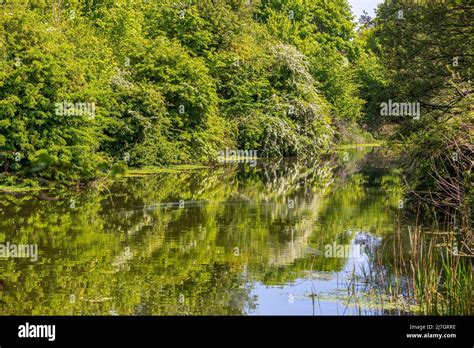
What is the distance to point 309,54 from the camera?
57938 mm

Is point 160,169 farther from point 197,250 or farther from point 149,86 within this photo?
point 197,250

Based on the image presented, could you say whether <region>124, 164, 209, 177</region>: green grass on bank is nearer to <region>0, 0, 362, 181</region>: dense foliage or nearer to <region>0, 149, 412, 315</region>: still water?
<region>0, 0, 362, 181</region>: dense foliage

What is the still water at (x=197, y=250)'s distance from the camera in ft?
34.2

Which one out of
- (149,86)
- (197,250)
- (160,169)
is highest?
(149,86)

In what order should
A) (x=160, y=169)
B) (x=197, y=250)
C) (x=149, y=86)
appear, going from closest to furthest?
(x=197, y=250) → (x=160, y=169) → (x=149, y=86)

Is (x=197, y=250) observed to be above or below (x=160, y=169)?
below

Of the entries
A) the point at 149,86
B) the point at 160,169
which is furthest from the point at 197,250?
the point at 149,86

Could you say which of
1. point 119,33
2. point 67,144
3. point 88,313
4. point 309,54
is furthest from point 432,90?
point 309,54

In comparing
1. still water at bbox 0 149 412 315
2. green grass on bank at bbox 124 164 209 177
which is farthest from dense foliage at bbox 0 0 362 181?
still water at bbox 0 149 412 315

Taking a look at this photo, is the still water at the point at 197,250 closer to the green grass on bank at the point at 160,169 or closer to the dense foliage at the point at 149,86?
the dense foliage at the point at 149,86

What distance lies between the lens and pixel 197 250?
1447cm

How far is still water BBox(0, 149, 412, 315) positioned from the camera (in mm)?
10414

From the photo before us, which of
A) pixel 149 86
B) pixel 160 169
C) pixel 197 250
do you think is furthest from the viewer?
pixel 149 86

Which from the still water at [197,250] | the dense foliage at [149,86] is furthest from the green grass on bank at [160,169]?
the still water at [197,250]
